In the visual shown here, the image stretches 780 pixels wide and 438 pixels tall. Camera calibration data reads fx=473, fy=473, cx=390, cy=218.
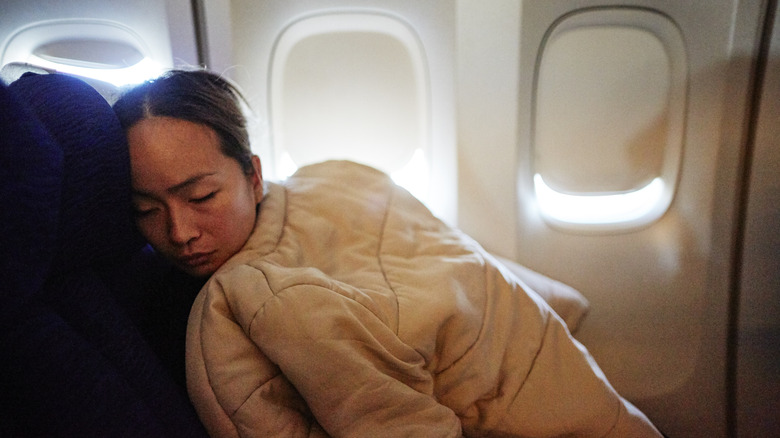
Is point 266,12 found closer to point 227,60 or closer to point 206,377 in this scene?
point 227,60

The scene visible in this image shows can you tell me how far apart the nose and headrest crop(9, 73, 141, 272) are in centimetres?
11

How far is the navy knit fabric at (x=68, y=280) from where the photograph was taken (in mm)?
470

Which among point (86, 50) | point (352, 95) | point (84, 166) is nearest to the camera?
point (84, 166)

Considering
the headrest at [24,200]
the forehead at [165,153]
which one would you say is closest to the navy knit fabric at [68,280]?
the headrest at [24,200]

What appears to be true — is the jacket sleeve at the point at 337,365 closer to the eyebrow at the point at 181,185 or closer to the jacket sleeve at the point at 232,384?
the jacket sleeve at the point at 232,384

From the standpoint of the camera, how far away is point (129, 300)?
0.77 metres

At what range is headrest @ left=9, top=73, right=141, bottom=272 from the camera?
1.83 ft

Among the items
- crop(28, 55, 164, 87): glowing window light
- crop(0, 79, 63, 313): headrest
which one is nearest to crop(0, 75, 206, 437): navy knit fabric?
crop(0, 79, 63, 313): headrest

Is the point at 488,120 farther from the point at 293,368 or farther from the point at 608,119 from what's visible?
the point at 293,368

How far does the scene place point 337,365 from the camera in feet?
2.05

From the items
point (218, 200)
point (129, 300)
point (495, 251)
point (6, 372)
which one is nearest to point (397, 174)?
point (495, 251)

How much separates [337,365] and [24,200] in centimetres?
39

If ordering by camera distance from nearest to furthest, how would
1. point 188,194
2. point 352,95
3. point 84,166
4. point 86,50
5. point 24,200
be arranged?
1. point 24,200
2. point 84,166
3. point 188,194
4. point 86,50
5. point 352,95

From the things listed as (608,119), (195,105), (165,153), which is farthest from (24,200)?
(608,119)
